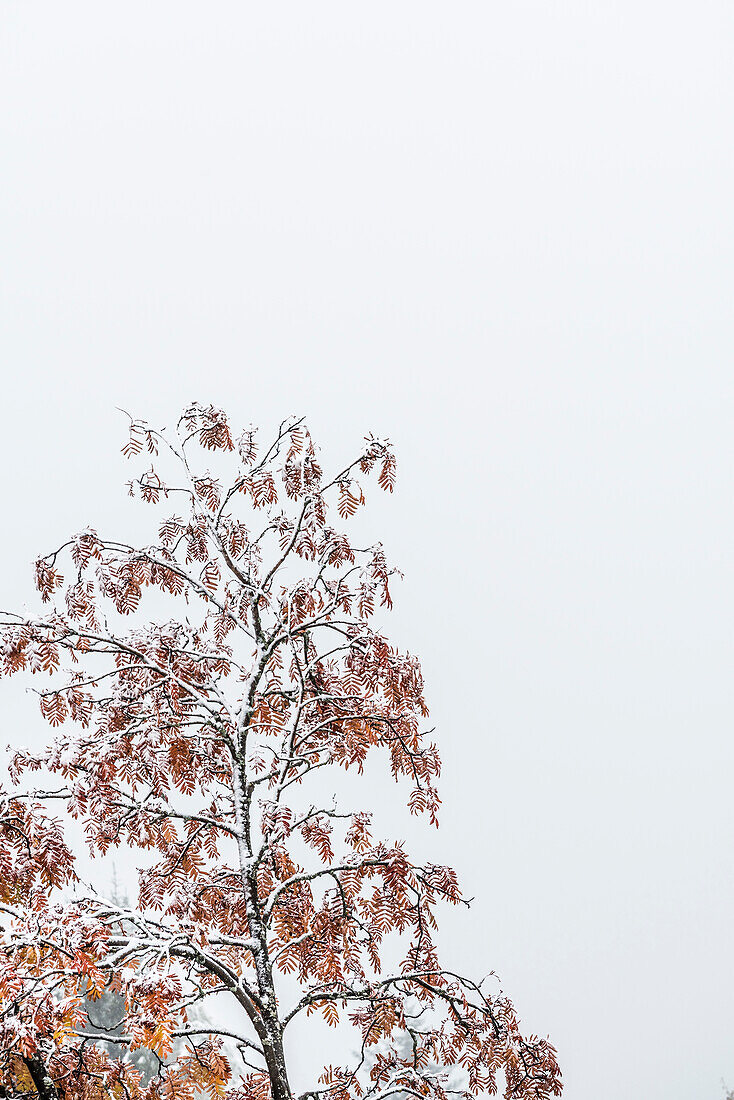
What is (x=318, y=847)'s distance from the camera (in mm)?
5250

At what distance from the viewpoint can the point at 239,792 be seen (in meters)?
5.04

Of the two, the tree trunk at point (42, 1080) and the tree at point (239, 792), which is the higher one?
the tree at point (239, 792)

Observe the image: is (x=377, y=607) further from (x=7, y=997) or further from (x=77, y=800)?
(x=7, y=997)

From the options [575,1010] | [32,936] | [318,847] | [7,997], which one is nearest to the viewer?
[7,997]

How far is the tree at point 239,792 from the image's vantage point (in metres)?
4.46

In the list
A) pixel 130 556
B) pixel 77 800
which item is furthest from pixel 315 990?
pixel 130 556

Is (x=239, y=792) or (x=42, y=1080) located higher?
(x=239, y=792)

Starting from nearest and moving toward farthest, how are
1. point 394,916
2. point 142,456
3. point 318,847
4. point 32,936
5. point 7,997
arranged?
point 7,997, point 32,936, point 394,916, point 318,847, point 142,456

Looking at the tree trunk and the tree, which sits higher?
the tree

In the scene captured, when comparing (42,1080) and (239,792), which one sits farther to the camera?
(239,792)

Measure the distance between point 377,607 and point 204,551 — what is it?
1.58 metres

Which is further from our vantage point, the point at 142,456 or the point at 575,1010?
the point at 575,1010

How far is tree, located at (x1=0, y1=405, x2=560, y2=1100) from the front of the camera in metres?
4.46

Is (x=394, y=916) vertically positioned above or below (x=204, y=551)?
below
